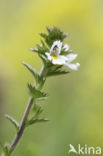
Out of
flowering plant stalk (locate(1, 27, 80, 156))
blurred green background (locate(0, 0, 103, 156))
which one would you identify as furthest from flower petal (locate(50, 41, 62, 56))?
blurred green background (locate(0, 0, 103, 156))

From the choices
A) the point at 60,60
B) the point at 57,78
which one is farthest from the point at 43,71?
the point at 57,78

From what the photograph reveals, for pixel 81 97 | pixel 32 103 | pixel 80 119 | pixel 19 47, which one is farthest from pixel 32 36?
pixel 32 103

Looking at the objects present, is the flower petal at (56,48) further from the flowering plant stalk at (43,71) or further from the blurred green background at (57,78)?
the blurred green background at (57,78)

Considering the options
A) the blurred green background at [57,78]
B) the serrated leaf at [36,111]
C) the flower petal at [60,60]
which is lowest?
the serrated leaf at [36,111]

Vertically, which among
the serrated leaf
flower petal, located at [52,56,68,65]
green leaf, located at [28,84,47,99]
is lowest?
the serrated leaf

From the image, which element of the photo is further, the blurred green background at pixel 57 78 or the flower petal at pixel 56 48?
the blurred green background at pixel 57 78

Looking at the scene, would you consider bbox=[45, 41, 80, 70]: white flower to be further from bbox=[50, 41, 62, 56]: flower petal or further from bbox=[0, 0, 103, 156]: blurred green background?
bbox=[0, 0, 103, 156]: blurred green background

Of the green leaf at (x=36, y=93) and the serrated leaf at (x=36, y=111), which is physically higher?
the green leaf at (x=36, y=93)

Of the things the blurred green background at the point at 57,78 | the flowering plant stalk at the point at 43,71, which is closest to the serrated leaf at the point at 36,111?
the flowering plant stalk at the point at 43,71
